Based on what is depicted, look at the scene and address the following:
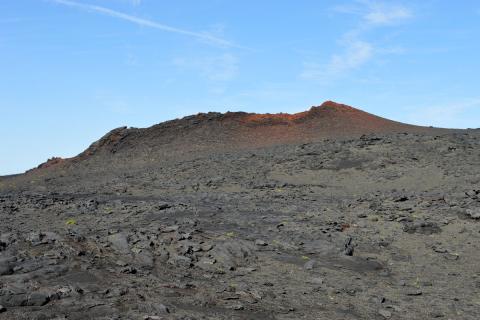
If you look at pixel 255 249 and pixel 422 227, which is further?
pixel 422 227

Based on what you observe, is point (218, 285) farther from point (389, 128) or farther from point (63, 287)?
point (389, 128)

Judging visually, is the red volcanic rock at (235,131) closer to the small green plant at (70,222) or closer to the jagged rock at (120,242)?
the small green plant at (70,222)

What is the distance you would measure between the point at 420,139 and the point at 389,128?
639 centimetres

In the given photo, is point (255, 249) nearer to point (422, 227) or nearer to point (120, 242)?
point (120, 242)

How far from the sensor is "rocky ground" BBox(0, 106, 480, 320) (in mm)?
7848

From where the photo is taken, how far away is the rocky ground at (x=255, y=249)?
25.7 feet

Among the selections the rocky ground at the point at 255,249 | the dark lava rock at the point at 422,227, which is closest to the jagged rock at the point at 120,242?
the rocky ground at the point at 255,249

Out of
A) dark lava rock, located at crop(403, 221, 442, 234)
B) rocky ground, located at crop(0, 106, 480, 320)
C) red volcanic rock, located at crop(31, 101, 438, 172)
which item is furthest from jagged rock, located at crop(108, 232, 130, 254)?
red volcanic rock, located at crop(31, 101, 438, 172)

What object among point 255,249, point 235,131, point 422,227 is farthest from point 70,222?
point 235,131

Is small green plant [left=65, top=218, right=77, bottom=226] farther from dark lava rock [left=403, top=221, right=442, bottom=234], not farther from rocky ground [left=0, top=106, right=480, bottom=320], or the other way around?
dark lava rock [left=403, top=221, right=442, bottom=234]

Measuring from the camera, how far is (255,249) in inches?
444

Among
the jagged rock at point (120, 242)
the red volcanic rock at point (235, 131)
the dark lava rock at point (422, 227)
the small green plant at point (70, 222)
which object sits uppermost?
the red volcanic rock at point (235, 131)

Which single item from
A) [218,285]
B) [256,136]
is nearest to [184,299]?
[218,285]

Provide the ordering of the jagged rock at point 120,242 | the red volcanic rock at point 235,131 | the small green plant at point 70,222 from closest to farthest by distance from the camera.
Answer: the jagged rock at point 120,242 → the small green plant at point 70,222 → the red volcanic rock at point 235,131
